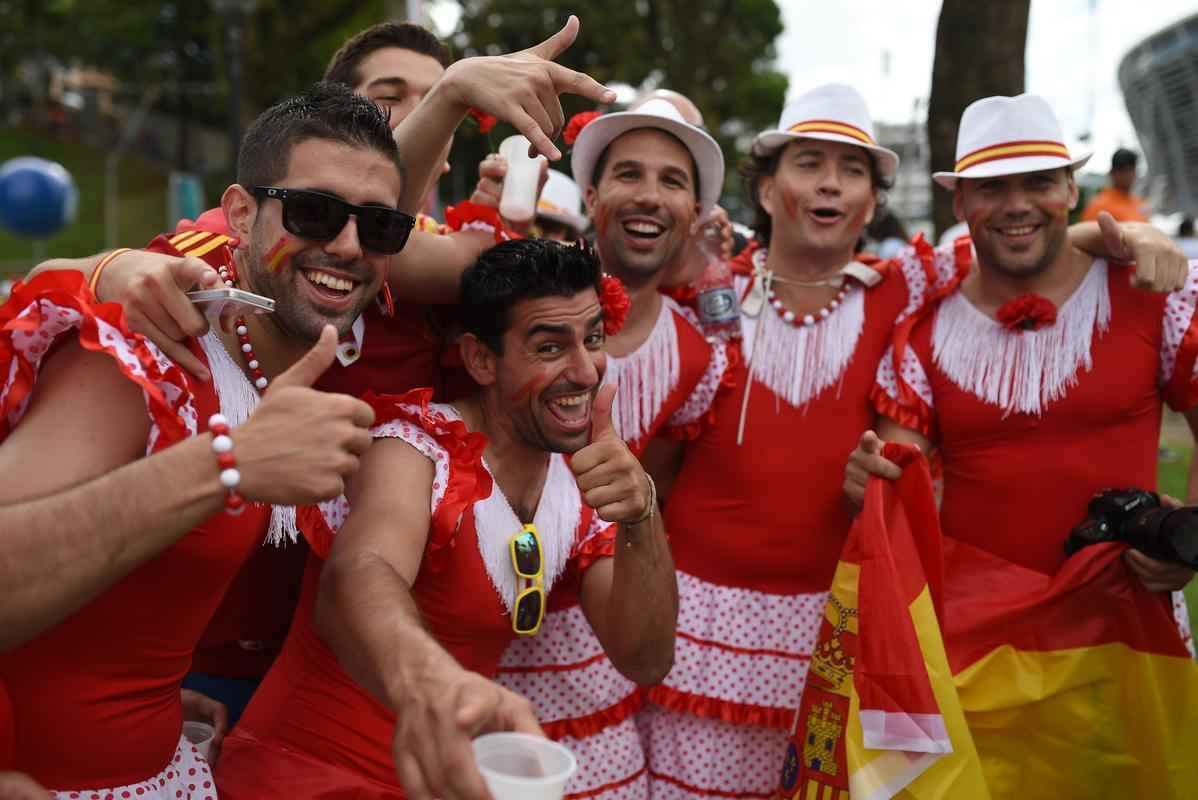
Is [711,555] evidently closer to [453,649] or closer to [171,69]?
[453,649]

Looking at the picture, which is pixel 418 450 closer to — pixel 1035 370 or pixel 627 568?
pixel 627 568

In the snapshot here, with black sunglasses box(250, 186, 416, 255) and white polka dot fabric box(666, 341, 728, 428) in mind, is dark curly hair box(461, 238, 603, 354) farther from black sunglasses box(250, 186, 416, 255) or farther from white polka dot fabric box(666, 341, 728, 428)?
white polka dot fabric box(666, 341, 728, 428)

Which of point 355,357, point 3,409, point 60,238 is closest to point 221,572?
point 3,409

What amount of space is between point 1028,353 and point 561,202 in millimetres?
2490

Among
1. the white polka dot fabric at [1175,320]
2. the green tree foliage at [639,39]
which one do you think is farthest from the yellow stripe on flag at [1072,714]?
the green tree foliage at [639,39]

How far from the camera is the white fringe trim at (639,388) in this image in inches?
124

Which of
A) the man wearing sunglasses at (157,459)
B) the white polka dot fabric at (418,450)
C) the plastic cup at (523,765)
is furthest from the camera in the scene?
the white polka dot fabric at (418,450)

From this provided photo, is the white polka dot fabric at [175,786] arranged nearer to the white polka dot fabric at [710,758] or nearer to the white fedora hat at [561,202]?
the white polka dot fabric at [710,758]

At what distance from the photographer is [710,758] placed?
3188mm

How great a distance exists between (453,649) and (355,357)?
0.69m

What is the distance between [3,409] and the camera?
181 centimetres

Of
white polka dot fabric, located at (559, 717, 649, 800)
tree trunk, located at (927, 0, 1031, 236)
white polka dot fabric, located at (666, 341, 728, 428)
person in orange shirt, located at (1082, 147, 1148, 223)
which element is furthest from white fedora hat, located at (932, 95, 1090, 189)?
person in orange shirt, located at (1082, 147, 1148, 223)

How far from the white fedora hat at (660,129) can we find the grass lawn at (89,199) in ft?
89.7

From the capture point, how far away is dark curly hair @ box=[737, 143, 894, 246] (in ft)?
11.6
